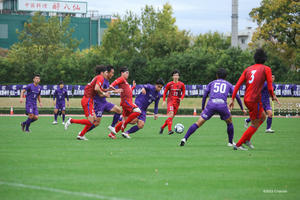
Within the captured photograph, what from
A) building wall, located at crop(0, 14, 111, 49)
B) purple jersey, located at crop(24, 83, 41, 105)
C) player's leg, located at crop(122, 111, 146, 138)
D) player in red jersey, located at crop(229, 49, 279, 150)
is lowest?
player's leg, located at crop(122, 111, 146, 138)

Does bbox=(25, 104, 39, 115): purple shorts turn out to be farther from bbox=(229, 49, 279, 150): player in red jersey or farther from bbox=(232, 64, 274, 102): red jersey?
bbox=(232, 64, 274, 102): red jersey

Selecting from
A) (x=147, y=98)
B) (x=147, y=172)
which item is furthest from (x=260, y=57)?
(x=147, y=98)

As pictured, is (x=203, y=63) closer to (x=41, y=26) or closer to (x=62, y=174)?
(x=41, y=26)

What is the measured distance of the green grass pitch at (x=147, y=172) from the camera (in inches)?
257

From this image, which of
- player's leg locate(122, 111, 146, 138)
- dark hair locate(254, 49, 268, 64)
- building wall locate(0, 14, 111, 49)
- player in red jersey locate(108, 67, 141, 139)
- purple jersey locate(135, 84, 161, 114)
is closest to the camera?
dark hair locate(254, 49, 268, 64)

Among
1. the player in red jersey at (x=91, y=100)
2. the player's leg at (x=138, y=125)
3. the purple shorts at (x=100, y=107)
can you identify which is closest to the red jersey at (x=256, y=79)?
the player in red jersey at (x=91, y=100)

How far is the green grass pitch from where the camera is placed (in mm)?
6520

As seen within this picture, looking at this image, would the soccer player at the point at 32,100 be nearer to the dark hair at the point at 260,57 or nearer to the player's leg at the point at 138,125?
the player's leg at the point at 138,125

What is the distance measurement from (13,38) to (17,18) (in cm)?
345

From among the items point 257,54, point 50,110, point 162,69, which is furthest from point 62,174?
point 162,69

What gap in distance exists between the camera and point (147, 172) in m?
8.17

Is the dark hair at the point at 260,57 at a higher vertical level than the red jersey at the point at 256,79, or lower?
higher

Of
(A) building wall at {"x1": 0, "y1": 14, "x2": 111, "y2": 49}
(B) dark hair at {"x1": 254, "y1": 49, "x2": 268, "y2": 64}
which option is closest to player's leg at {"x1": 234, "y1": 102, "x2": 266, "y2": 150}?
(B) dark hair at {"x1": 254, "y1": 49, "x2": 268, "y2": 64}

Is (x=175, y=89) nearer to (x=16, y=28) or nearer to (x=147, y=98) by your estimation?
(x=147, y=98)
